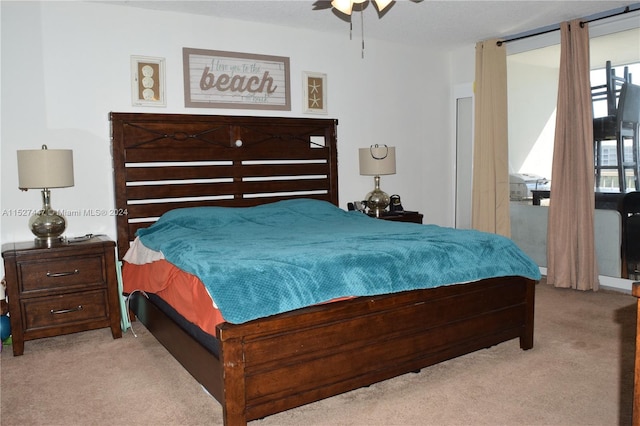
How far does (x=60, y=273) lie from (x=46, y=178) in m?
0.61

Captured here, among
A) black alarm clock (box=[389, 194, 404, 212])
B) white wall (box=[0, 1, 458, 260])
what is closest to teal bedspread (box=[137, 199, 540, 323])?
white wall (box=[0, 1, 458, 260])

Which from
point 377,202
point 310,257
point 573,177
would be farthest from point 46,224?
point 573,177

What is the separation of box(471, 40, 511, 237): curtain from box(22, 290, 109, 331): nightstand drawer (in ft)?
11.8

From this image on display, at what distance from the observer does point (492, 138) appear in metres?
4.98

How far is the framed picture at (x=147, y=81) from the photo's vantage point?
389cm

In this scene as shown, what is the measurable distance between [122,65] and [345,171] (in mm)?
2156

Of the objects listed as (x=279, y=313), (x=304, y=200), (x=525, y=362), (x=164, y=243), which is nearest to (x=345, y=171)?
(x=304, y=200)

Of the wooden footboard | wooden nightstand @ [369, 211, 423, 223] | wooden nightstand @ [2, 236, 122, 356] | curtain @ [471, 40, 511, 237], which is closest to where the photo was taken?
the wooden footboard

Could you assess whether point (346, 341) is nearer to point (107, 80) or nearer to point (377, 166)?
point (377, 166)

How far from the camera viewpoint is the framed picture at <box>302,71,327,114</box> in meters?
4.65

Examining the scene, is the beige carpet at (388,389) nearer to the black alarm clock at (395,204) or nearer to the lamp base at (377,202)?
the lamp base at (377,202)

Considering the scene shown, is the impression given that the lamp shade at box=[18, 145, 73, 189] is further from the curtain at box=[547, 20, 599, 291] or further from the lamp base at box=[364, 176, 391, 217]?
the curtain at box=[547, 20, 599, 291]

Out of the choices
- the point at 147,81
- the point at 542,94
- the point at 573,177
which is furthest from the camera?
the point at 542,94

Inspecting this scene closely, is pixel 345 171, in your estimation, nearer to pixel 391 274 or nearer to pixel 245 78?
pixel 245 78
